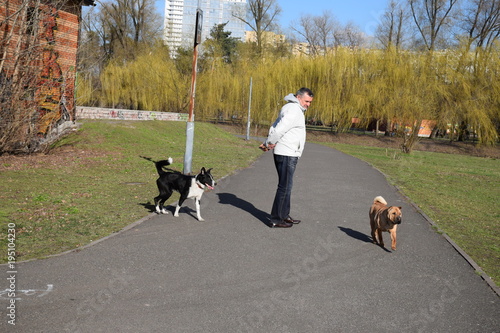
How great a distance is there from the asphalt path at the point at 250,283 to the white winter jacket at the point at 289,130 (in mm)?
1369

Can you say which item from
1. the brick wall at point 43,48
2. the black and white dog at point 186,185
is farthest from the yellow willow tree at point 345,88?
the black and white dog at point 186,185

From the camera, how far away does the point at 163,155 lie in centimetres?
2012

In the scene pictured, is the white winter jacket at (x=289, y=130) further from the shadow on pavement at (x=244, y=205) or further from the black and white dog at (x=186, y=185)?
the shadow on pavement at (x=244, y=205)

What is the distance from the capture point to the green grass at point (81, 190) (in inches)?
265

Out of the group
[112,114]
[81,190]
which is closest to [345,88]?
[112,114]

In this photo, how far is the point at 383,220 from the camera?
678 centimetres

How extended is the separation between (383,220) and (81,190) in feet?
22.2

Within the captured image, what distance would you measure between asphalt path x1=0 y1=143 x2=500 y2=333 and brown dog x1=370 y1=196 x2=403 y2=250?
187 millimetres

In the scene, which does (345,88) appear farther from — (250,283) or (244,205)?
(250,283)

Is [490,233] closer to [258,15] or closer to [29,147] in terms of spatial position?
[29,147]

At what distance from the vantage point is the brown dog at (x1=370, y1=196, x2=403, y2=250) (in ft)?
21.5

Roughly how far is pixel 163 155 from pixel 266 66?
101 feet

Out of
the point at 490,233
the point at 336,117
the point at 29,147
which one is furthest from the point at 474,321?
the point at 336,117

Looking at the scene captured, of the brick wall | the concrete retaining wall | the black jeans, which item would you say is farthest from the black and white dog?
the concrete retaining wall
